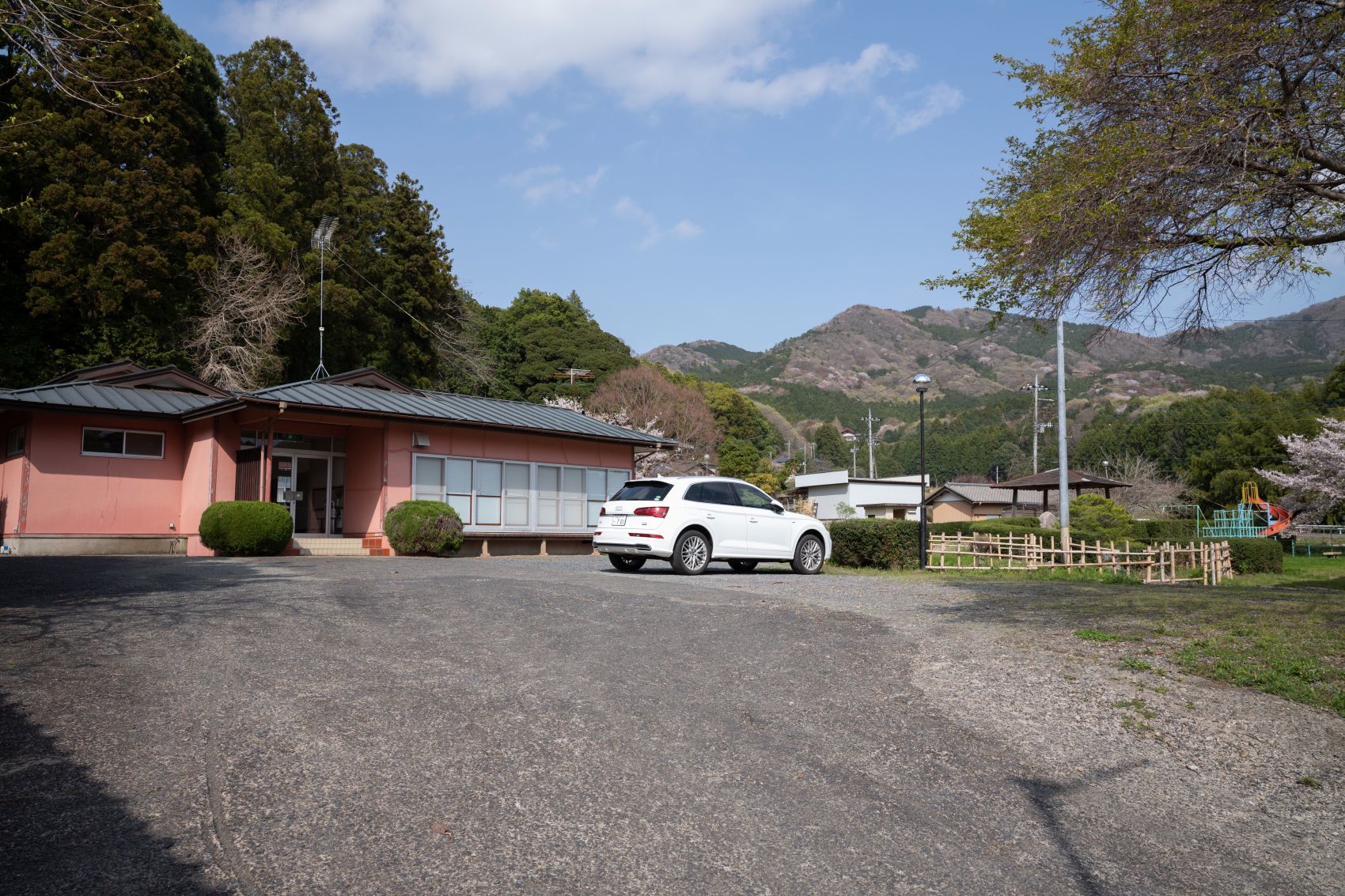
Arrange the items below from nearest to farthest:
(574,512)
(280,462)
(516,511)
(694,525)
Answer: (694,525) < (280,462) < (516,511) < (574,512)

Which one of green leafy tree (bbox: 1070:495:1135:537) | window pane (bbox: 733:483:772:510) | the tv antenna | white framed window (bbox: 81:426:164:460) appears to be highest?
the tv antenna

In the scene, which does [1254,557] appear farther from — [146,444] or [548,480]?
[146,444]

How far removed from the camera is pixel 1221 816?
15.0ft

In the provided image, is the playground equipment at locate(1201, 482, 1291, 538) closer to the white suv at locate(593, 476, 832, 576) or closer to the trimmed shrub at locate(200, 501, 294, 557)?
the white suv at locate(593, 476, 832, 576)

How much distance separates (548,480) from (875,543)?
30.7 ft

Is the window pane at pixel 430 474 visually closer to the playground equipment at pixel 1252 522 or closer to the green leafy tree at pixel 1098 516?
the green leafy tree at pixel 1098 516

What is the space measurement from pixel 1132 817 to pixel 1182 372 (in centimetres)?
14496

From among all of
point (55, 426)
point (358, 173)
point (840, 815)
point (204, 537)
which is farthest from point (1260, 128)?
point (358, 173)

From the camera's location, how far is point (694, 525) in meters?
14.7

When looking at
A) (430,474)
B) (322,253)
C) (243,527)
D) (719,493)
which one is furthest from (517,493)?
(322,253)

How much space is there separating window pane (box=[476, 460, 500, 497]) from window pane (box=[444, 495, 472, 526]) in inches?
15.8

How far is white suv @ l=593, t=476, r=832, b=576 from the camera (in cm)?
1454

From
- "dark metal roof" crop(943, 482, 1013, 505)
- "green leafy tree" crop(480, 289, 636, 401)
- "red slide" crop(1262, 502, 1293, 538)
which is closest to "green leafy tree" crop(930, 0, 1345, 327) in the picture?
"red slide" crop(1262, 502, 1293, 538)

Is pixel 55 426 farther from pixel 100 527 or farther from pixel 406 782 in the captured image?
pixel 406 782
